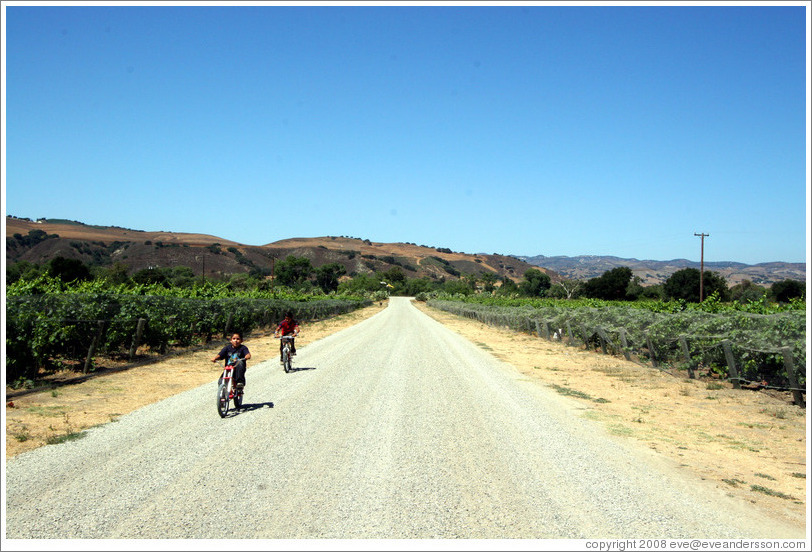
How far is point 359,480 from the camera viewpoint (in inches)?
249

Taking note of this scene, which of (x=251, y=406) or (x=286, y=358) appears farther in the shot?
(x=286, y=358)

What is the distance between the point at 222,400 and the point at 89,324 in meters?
8.29

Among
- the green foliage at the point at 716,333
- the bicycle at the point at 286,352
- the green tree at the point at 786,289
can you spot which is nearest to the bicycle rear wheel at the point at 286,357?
the bicycle at the point at 286,352

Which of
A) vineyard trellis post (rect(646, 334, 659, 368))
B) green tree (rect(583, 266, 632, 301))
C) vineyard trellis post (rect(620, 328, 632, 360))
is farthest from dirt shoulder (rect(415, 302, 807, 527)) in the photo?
green tree (rect(583, 266, 632, 301))

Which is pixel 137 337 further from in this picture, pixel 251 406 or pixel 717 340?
pixel 717 340

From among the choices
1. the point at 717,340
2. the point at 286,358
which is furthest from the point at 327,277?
the point at 717,340

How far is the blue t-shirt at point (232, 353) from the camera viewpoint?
34.6 ft

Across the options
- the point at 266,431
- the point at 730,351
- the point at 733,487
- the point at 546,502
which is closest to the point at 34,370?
the point at 266,431

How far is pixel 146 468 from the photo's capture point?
6.67 m

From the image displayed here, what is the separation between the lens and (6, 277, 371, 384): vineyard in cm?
1312

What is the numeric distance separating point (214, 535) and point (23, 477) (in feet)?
10.1

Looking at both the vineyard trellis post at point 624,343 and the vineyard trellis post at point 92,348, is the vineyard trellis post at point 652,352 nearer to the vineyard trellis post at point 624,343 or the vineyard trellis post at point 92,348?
the vineyard trellis post at point 624,343

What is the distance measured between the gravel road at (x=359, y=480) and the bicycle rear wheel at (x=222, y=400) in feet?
0.69

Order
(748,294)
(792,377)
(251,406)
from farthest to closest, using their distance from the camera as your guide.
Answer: (748,294) < (792,377) < (251,406)
